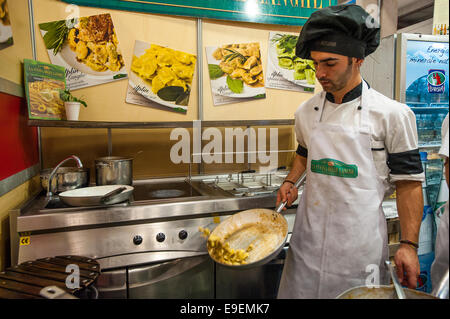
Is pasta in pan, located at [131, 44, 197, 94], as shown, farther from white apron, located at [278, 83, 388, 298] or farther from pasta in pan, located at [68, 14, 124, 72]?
white apron, located at [278, 83, 388, 298]

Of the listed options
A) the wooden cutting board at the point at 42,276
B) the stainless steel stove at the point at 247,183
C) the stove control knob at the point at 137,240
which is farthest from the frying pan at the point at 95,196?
the stainless steel stove at the point at 247,183

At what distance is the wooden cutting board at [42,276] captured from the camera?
959 millimetres

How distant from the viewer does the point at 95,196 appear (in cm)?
149

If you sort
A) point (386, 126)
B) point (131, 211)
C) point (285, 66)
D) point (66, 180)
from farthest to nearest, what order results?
1. point (285, 66)
2. point (66, 180)
3. point (131, 211)
4. point (386, 126)

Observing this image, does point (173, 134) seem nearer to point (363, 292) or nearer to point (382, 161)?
point (382, 161)

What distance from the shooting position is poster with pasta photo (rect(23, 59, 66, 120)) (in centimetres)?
177

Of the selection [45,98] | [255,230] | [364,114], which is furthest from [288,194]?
[45,98]

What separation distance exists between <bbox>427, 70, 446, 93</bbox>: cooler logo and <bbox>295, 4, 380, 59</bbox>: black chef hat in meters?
1.51

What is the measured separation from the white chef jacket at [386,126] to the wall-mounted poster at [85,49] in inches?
66.4

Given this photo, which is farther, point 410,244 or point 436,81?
point 436,81

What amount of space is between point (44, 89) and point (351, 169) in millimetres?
1862

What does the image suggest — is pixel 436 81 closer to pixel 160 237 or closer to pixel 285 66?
pixel 285 66

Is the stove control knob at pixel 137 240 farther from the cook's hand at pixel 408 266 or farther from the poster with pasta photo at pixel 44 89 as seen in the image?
the cook's hand at pixel 408 266

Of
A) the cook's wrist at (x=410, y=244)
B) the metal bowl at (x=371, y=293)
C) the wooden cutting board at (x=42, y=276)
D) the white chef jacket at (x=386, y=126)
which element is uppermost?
the white chef jacket at (x=386, y=126)
